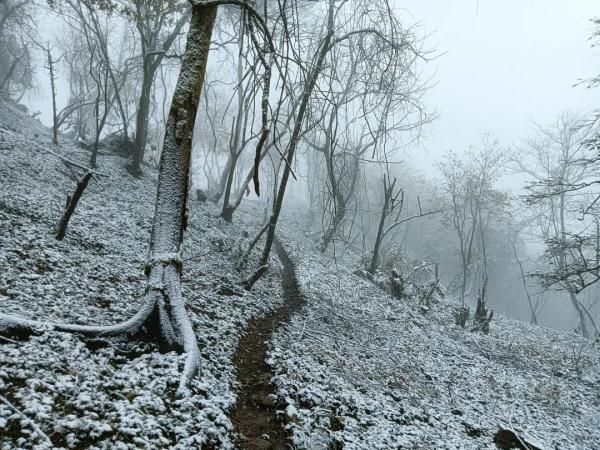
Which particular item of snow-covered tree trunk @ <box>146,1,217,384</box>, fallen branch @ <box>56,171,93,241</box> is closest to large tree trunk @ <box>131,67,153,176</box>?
fallen branch @ <box>56,171,93,241</box>

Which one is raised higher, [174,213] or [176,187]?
[176,187]

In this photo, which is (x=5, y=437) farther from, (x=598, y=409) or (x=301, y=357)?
(x=598, y=409)

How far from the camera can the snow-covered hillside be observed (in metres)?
2.93

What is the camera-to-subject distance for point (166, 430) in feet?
9.67

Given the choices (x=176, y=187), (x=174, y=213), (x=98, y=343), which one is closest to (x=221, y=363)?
(x=98, y=343)

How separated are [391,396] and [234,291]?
140 inches

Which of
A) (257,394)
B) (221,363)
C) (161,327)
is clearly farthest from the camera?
(221,363)

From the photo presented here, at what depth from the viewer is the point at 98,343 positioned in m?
3.59

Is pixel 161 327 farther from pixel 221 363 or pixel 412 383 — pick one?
pixel 412 383

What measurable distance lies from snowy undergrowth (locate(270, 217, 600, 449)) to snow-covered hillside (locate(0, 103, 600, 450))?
31 mm

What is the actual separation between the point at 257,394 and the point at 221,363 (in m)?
0.58

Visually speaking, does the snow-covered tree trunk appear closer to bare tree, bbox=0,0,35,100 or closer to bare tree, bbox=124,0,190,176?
bare tree, bbox=124,0,190,176

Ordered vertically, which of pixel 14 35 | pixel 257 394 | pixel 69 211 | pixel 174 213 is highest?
pixel 14 35

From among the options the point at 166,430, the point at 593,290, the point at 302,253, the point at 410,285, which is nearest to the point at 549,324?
the point at 593,290
